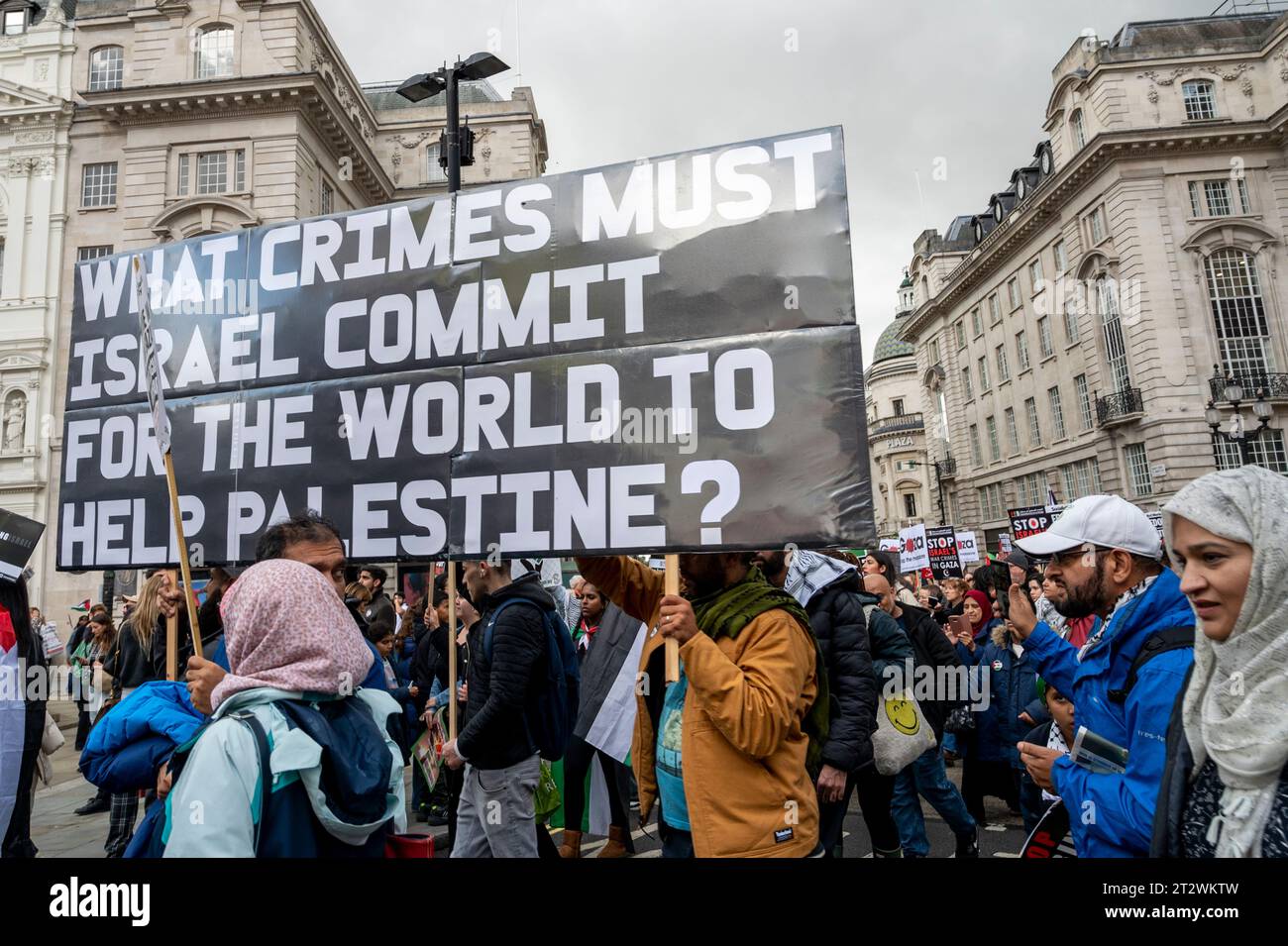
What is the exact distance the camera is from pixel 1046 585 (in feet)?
10.7

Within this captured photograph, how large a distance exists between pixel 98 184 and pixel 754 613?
3676cm

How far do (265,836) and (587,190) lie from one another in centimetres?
292

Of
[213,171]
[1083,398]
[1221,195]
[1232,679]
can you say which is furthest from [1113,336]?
[1232,679]

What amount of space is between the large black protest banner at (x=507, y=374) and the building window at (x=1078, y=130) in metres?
39.0

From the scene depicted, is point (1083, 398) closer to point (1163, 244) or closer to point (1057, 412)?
point (1057, 412)

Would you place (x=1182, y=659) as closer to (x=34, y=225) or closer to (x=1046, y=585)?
(x=1046, y=585)

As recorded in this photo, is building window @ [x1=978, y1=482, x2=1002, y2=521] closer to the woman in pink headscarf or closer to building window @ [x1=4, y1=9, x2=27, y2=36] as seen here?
the woman in pink headscarf

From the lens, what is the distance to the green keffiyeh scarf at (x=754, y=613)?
287 cm

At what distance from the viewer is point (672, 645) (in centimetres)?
278

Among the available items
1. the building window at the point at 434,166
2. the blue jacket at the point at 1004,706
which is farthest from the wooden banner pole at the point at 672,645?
the building window at the point at 434,166

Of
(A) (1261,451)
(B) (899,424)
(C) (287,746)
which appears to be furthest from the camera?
(B) (899,424)

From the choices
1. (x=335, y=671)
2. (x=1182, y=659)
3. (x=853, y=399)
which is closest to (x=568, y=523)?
(x=853, y=399)

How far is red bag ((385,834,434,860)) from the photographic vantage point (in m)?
2.35

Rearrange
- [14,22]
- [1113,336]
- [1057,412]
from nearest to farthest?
[14,22] → [1113,336] → [1057,412]
